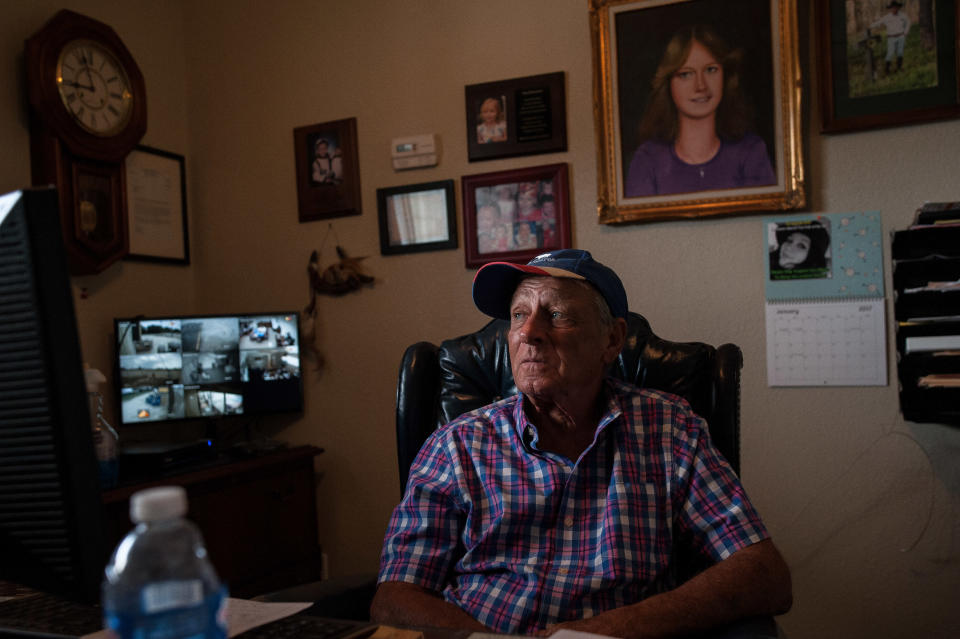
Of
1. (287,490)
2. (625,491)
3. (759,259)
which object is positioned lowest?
(287,490)

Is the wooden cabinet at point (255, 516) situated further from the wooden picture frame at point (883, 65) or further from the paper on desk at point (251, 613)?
the wooden picture frame at point (883, 65)

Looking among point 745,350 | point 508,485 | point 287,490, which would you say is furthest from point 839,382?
point 287,490

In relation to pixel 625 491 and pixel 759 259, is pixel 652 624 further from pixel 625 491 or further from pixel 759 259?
pixel 759 259

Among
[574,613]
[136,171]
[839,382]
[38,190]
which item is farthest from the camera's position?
[136,171]

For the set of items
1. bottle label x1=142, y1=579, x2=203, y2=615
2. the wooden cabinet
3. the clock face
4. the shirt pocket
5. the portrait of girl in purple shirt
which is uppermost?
the clock face

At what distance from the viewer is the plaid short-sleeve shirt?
1.33 metres

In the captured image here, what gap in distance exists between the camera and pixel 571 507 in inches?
55.1

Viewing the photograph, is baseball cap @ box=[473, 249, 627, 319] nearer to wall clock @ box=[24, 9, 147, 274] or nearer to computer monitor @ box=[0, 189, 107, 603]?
computer monitor @ box=[0, 189, 107, 603]

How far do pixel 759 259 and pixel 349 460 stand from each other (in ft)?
5.31

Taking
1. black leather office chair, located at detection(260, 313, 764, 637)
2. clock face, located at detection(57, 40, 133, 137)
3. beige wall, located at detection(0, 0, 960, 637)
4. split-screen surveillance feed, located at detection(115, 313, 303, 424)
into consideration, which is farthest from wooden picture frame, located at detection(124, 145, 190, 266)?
black leather office chair, located at detection(260, 313, 764, 637)

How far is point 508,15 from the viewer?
2650mm

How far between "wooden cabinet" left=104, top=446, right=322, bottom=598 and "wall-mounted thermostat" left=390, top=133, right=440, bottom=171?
1.10 m

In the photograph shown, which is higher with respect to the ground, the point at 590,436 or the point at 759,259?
the point at 759,259

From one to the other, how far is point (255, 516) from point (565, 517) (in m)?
1.44
